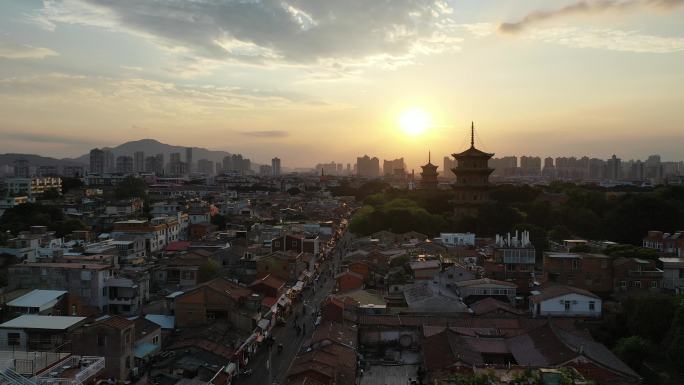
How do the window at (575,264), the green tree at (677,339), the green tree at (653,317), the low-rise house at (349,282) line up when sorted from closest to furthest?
the green tree at (677,339) → the green tree at (653,317) → the window at (575,264) → the low-rise house at (349,282)

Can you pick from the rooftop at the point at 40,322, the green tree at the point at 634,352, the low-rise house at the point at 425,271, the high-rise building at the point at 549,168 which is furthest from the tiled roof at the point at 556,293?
the high-rise building at the point at 549,168

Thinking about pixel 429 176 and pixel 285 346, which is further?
pixel 429 176

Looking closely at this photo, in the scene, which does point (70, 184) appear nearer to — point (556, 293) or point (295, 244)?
point (295, 244)

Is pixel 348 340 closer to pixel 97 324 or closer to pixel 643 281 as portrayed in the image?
pixel 97 324

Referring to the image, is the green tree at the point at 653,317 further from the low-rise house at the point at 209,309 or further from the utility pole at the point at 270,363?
the low-rise house at the point at 209,309

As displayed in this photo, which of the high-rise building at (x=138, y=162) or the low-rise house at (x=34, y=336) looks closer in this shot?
the low-rise house at (x=34, y=336)

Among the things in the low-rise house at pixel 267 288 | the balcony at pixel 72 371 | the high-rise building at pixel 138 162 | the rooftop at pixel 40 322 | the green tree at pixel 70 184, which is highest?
the high-rise building at pixel 138 162

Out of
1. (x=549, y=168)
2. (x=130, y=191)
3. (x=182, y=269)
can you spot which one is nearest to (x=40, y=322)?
(x=182, y=269)
